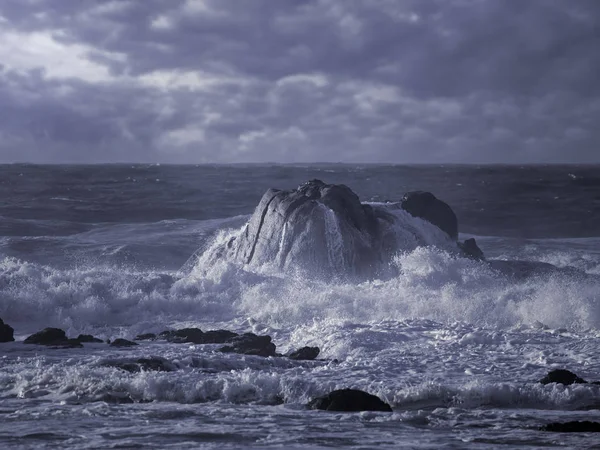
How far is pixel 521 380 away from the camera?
12.1 meters

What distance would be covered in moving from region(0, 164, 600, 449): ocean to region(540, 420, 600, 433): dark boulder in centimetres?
14

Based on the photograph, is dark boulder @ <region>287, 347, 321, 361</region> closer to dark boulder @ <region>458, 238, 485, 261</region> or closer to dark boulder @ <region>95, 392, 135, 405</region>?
dark boulder @ <region>95, 392, 135, 405</region>

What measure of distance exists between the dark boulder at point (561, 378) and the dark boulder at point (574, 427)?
195 cm

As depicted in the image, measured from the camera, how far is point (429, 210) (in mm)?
23438

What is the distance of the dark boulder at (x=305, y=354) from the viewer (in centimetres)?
1395

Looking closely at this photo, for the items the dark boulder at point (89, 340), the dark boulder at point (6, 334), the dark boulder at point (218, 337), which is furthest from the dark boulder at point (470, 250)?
the dark boulder at point (6, 334)

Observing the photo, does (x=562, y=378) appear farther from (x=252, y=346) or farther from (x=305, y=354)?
(x=252, y=346)

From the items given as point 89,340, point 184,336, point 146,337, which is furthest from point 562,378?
point 89,340

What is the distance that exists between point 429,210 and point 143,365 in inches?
490

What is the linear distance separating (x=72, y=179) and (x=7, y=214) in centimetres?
2230

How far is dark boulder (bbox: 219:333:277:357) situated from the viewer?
47.0 feet

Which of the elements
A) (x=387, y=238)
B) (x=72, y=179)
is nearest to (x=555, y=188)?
(x=72, y=179)

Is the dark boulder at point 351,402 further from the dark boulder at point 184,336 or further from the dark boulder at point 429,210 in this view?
the dark boulder at point 429,210

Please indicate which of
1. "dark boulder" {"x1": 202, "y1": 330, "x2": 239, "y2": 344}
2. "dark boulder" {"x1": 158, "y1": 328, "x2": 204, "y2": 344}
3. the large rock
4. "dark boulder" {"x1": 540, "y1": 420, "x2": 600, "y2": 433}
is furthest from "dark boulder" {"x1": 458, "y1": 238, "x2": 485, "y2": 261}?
"dark boulder" {"x1": 540, "y1": 420, "x2": 600, "y2": 433}
